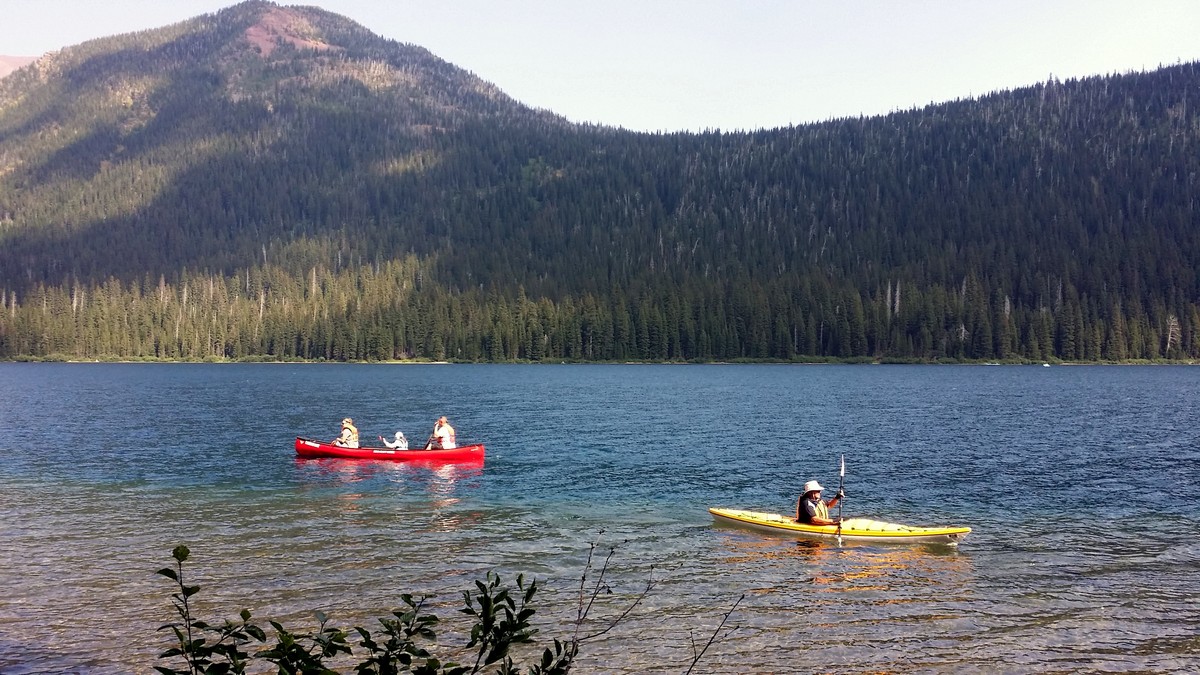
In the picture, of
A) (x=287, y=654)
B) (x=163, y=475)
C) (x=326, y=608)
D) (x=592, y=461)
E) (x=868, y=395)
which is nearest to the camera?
(x=287, y=654)

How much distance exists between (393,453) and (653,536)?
909 inches

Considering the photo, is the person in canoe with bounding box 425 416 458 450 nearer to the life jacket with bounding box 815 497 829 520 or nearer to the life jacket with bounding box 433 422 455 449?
the life jacket with bounding box 433 422 455 449

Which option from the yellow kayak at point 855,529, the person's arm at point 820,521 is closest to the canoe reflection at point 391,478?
the yellow kayak at point 855,529

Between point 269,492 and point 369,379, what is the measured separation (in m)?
109

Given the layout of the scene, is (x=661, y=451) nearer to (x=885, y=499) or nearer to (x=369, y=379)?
(x=885, y=499)

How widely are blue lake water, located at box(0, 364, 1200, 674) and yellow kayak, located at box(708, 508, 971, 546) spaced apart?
19.9 inches

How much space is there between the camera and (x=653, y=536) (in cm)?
3041

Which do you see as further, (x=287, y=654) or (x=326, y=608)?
(x=326, y=608)

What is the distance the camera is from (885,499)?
128 feet

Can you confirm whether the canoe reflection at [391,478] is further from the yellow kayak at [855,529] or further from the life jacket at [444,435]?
the yellow kayak at [855,529]

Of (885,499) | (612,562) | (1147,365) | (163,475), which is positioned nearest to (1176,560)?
(885,499)

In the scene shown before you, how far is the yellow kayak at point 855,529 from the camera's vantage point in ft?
95.1

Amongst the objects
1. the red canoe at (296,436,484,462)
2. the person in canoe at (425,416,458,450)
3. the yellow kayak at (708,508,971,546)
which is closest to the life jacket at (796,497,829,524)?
the yellow kayak at (708,508,971,546)

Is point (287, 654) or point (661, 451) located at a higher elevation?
point (287, 654)
